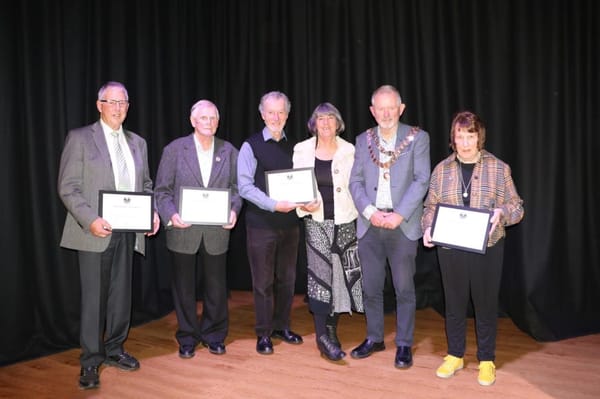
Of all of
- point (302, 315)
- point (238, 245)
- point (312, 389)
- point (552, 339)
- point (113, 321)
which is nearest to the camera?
point (312, 389)

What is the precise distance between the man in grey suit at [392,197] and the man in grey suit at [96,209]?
4.33 feet

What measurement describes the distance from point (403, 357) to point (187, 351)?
1.41 metres

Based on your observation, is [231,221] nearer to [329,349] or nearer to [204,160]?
[204,160]

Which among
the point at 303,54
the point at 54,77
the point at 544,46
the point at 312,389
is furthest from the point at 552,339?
the point at 54,77

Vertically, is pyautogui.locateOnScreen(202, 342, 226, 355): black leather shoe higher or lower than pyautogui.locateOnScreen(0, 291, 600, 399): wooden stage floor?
higher

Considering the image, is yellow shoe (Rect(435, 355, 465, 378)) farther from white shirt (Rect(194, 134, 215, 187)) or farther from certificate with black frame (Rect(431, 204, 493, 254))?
white shirt (Rect(194, 134, 215, 187))

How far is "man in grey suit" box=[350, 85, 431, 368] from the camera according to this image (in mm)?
3104

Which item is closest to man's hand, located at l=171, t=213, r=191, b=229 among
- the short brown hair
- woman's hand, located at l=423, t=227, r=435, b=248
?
woman's hand, located at l=423, t=227, r=435, b=248

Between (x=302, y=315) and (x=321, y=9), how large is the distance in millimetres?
2994

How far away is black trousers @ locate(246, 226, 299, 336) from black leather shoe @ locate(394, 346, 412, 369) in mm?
850

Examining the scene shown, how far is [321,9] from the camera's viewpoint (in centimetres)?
516

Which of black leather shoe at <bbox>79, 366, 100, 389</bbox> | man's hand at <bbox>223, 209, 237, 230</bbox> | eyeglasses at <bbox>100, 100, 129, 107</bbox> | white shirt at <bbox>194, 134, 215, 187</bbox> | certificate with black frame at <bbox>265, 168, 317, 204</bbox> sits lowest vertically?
black leather shoe at <bbox>79, 366, 100, 389</bbox>

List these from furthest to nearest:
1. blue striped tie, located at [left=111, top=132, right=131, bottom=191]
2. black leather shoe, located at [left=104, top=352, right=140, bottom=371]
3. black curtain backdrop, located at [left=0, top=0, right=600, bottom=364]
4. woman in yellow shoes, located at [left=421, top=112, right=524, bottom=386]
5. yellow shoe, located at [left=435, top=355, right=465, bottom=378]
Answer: black curtain backdrop, located at [left=0, top=0, right=600, bottom=364] < black leather shoe, located at [left=104, top=352, right=140, bottom=371] < blue striped tie, located at [left=111, top=132, right=131, bottom=191] < yellow shoe, located at [left=435, top=355, right=465, bottom=378] < woman in yellow shoes, located at [left=421, top=112, right=524, bottom=386]

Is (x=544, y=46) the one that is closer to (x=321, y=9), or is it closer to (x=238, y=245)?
(x=321, y=9)
